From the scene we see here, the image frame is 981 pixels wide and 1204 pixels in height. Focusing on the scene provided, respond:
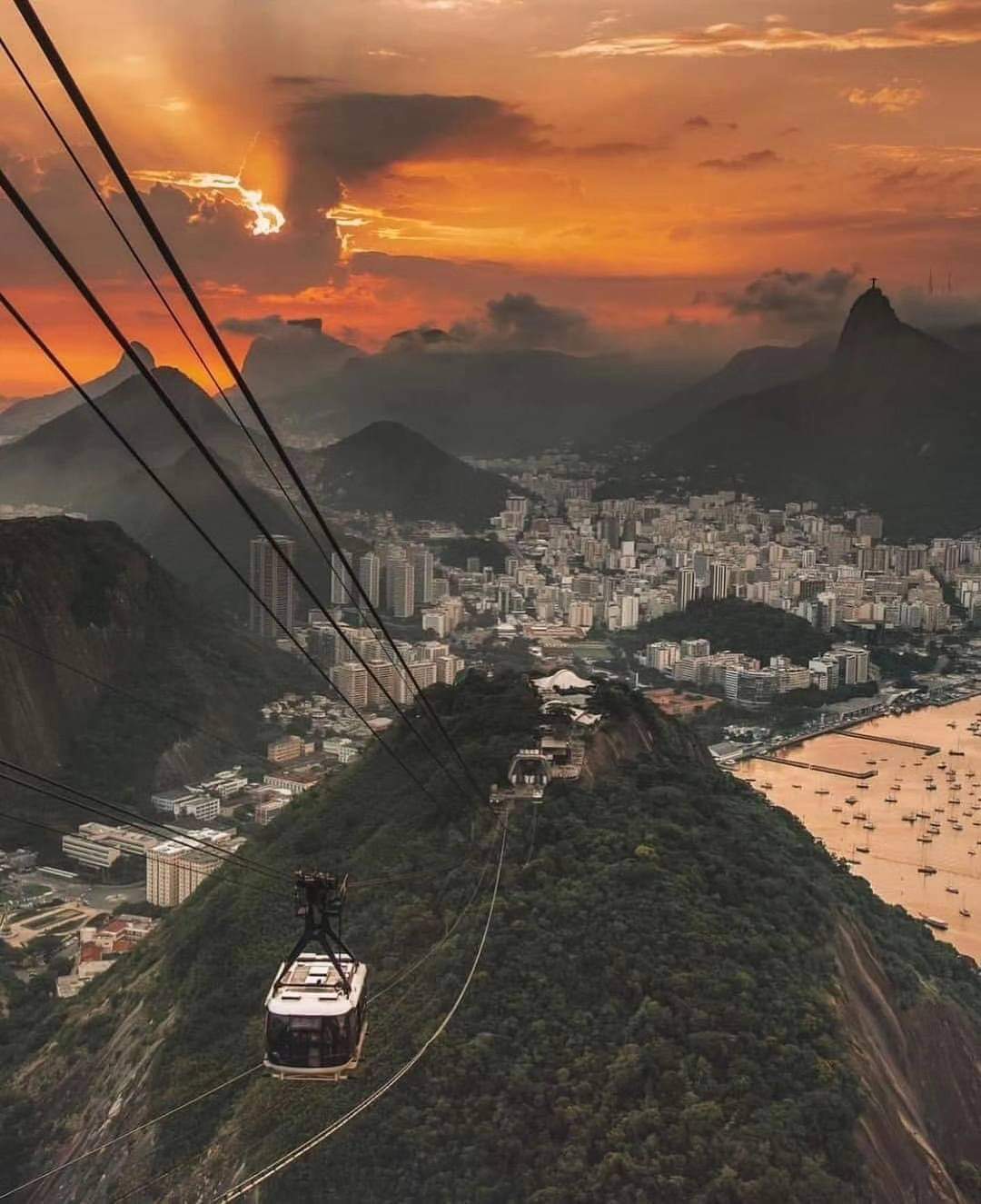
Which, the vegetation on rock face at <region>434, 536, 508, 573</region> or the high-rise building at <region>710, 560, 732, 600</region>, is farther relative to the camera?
the vegetation on rock face at <region>434, 536, 508, 573</region>

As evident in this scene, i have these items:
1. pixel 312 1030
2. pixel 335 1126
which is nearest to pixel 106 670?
pixel 335 1126

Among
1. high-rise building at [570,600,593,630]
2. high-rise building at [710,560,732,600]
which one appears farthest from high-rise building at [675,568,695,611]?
high-rise building at [570,600,593,630]

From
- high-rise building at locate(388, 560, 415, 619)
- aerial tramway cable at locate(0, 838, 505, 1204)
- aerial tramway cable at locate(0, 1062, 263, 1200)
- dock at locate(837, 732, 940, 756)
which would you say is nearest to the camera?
aerial tramway cable at locate(0, 838, 505, 1204)

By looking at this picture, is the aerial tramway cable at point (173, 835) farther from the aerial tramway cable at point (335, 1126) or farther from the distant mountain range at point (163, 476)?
the distant mountain range at point (163, 476)

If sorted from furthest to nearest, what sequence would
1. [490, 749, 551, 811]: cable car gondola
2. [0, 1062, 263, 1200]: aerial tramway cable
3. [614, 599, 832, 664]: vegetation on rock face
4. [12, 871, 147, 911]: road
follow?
[614, 599, 832, 664]: vegetation on rock face, [12, 871, 147, 911]: road, [490, 749, 551, 811]: cable car gondola, [0, 1062, 263, 1200]: aerial tramway cable

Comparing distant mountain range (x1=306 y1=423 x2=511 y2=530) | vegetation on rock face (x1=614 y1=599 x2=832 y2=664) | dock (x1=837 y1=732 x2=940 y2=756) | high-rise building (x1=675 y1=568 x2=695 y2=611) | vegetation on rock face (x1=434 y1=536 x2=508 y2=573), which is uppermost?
distant mountain range (x1=306 y1=423 x2=511 y2=530)

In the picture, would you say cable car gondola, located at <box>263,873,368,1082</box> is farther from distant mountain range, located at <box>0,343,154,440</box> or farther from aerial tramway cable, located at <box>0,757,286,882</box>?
distant mountain range, located at <box>0,343,154,440</box>

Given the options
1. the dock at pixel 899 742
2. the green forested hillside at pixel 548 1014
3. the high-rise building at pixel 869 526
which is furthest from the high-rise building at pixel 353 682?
the high-rise building at pixel 869 526

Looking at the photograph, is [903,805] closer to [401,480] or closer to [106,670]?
[106,670]
